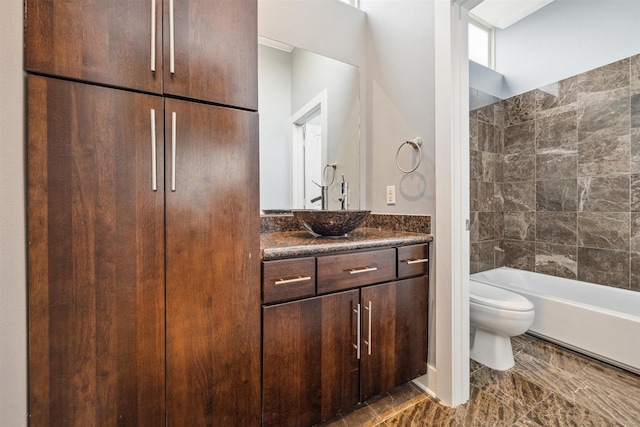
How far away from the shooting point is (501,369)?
5.85 ft

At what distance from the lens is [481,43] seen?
9.50 ft

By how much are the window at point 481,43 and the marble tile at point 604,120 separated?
102 cm

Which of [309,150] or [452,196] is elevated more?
[309,150]

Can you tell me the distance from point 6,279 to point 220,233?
55cm

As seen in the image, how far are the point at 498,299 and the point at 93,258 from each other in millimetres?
2246

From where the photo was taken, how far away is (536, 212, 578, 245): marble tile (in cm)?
247

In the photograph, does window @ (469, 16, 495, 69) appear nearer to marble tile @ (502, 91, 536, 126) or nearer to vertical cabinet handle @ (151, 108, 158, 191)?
marble tile @ (502, 91, 536, 126)

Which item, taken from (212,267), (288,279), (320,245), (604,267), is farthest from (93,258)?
(604,267)

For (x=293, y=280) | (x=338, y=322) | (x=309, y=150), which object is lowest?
(x=338, y=322)

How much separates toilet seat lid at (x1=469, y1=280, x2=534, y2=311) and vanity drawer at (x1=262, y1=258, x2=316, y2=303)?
4.31 feet

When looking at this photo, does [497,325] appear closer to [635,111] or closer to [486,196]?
[486,196]

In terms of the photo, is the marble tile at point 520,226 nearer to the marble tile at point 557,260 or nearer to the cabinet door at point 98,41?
the marble tile at point 557,260

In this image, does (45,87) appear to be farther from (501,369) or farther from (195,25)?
(501,369)

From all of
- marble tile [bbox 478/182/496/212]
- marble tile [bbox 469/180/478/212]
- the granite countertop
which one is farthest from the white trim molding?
marble tile [bbox 478/182/496/212]
